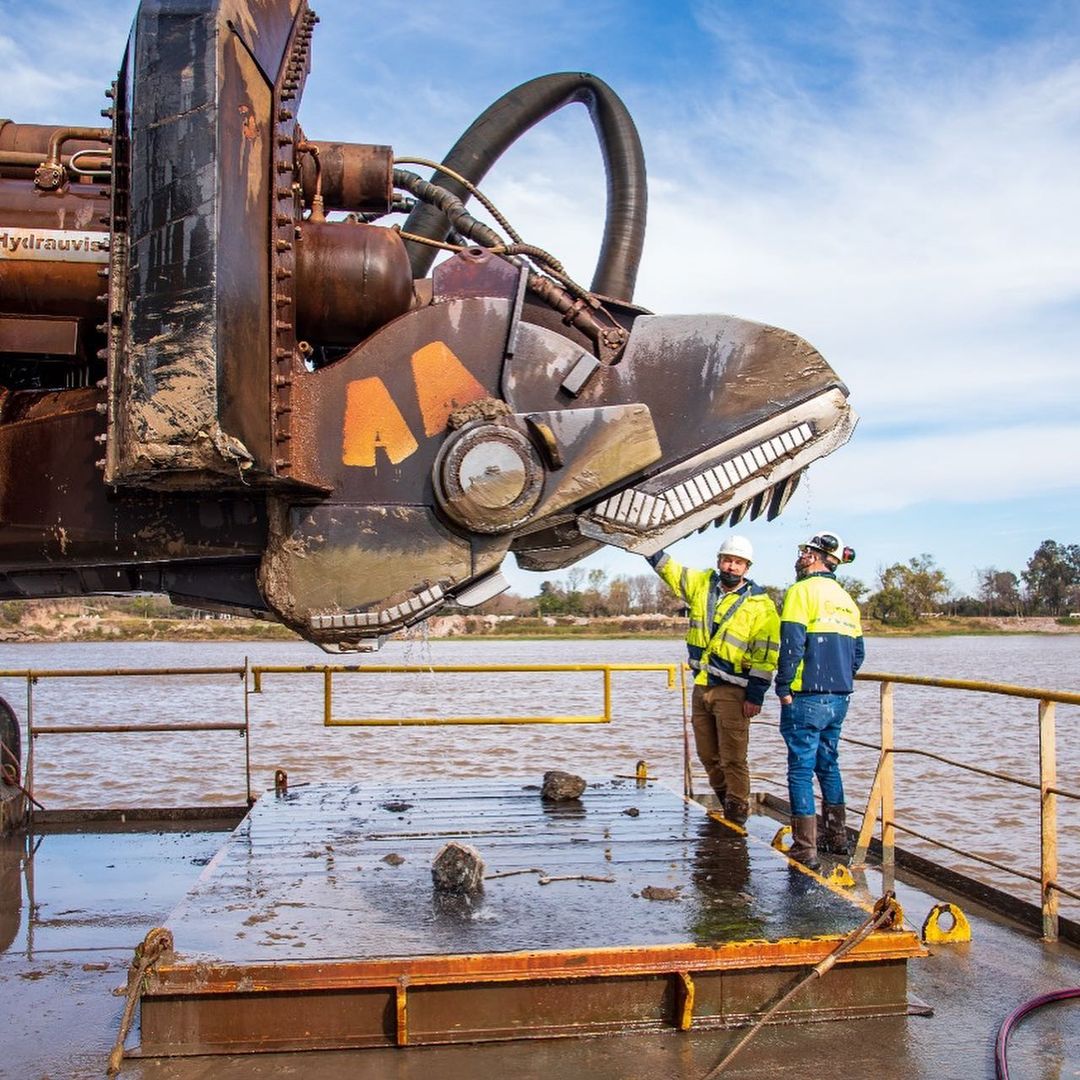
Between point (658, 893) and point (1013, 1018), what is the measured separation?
138cm

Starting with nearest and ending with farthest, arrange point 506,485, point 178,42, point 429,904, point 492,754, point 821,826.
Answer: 1. point 178,42
2. point 506,485
3. point 429,904
4. point 821,826
5. point 492,754

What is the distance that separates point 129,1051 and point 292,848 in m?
1.87

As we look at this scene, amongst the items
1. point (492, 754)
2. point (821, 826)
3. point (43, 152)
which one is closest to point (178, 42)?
point (43, 152)

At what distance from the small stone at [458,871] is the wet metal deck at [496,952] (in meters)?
0.07

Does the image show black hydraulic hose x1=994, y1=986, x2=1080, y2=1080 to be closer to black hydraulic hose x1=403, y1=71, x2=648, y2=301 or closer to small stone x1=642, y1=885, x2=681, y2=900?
small stone x1=642, y1=885, x2=681, y2=900

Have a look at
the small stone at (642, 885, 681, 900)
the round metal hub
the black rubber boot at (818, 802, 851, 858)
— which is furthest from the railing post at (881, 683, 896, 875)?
the round metal hub

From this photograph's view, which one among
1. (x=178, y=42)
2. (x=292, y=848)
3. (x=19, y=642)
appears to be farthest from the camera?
(x=19, y=642)

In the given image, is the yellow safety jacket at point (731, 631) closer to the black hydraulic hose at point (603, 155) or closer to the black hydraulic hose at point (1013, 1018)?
the black hydraulic hose at point (603, 155)

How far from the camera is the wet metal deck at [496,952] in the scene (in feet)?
12.5

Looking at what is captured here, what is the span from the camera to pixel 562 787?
6949mm

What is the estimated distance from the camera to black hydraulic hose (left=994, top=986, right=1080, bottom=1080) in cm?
369

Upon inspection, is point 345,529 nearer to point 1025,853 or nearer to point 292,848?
point 292,848

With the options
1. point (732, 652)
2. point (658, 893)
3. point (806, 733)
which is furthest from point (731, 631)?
point (658, 893)

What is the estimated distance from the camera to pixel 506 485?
3660mm
